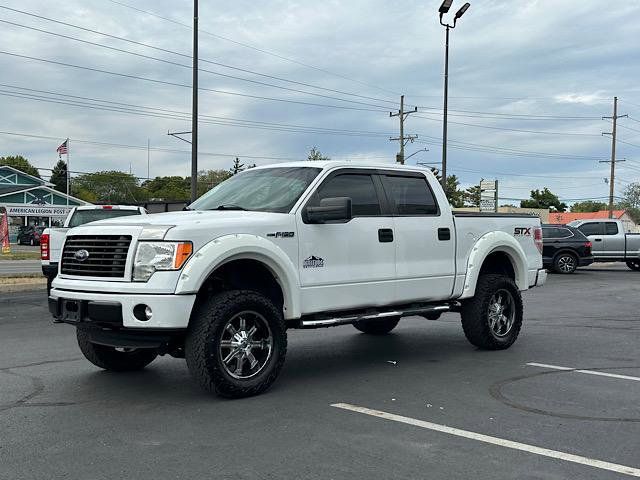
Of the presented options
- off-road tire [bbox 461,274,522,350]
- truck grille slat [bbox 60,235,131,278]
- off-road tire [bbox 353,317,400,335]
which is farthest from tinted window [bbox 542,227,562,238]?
truck grille slat [bbox 60,235,131,278]

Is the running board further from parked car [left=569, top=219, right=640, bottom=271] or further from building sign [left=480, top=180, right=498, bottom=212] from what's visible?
building sign [left=480, top=180, right=498, bottom=212]

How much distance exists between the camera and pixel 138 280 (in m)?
5.36

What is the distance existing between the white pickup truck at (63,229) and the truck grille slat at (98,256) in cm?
599

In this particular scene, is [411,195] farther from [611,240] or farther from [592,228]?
[592,228]

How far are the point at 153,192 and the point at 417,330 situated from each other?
10247cm

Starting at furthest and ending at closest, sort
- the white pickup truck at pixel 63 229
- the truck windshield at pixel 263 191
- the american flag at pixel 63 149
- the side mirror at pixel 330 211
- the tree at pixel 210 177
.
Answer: the tree at pixel 210 177, the american flag at pixel 63 149, the white pickup truck at pixel 63 229, the truck windshield at pixel 263 191, the side mirror at pixel 330 211

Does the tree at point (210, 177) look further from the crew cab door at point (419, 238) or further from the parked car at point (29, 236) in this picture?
the crew cab door at point (419, 238)

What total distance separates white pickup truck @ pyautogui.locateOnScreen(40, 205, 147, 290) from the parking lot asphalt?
367cm

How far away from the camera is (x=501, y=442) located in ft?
14.9

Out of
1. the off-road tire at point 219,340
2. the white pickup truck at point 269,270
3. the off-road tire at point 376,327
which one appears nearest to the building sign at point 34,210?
the off-road tire at point 376,327

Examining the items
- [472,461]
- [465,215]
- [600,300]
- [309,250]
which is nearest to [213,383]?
[309,250]

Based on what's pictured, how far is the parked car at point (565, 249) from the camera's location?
76.4 ft

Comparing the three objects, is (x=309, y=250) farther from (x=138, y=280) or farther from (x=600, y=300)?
(x=600, y=300)

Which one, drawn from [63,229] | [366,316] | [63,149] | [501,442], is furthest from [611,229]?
[63,149]
